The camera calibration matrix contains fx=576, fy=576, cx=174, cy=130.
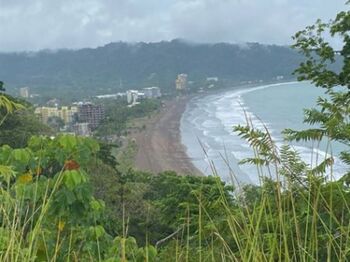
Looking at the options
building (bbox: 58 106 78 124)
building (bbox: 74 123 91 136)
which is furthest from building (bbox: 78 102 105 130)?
building (bbox: 74 123 91 136)

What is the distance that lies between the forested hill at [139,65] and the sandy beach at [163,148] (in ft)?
117

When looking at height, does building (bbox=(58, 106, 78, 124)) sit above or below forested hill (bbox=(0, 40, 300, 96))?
below

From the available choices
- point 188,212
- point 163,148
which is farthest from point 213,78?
point 188,212

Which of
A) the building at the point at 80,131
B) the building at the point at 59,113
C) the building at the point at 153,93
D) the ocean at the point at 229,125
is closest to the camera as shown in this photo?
the building at the point at 80,131

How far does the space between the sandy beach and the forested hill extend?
35667mm

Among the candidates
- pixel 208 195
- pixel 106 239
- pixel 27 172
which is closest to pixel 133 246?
pixel 106 239

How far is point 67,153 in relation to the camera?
2.37 m

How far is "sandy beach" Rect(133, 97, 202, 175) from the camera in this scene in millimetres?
29859

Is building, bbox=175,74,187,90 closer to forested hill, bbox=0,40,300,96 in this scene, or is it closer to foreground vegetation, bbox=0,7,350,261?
forested hill, bbox=0,40,300,96

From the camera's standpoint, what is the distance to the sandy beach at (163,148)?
29859 millimetres

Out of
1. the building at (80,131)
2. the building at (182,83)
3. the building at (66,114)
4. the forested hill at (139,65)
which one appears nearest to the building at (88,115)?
the building at (66,114)

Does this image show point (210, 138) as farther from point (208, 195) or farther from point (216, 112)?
point (208, 195)

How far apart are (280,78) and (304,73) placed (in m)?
82.2

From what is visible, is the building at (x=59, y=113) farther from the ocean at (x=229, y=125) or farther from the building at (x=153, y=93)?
the building at (x=153, y=93)
